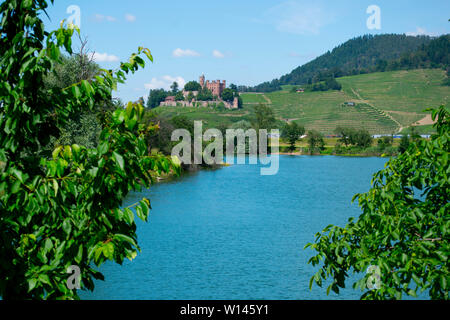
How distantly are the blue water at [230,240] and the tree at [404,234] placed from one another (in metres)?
10.8

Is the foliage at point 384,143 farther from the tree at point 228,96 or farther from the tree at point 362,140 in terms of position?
the tree at point 228,96

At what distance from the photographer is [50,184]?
388 cm

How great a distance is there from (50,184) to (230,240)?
21.2 metres

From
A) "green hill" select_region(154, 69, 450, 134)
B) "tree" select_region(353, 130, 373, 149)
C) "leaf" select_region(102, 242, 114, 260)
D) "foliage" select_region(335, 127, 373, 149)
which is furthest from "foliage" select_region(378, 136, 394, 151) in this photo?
"leaf" select_region(102, 242, 114, 260)

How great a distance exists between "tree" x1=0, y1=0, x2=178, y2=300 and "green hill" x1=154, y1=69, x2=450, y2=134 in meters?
110

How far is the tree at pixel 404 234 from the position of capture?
17.9 ft

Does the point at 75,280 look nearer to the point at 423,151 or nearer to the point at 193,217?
the point at 423,151

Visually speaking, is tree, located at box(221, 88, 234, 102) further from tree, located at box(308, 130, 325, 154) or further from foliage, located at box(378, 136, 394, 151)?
foliage, located at box(378, 136, 394, 151)

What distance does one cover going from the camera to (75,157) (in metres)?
4.02

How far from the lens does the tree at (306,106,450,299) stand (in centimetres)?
546

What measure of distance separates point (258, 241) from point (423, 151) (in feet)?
61.6

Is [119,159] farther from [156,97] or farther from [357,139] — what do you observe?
[156,97]

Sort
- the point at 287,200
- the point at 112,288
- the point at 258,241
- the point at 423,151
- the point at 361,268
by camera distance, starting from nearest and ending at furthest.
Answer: the point at 361,268, the point at 423,151, the point at 112,288, the point at 258,241, the point at 287,200

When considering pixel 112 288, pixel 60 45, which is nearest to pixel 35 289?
pixel 60 45
